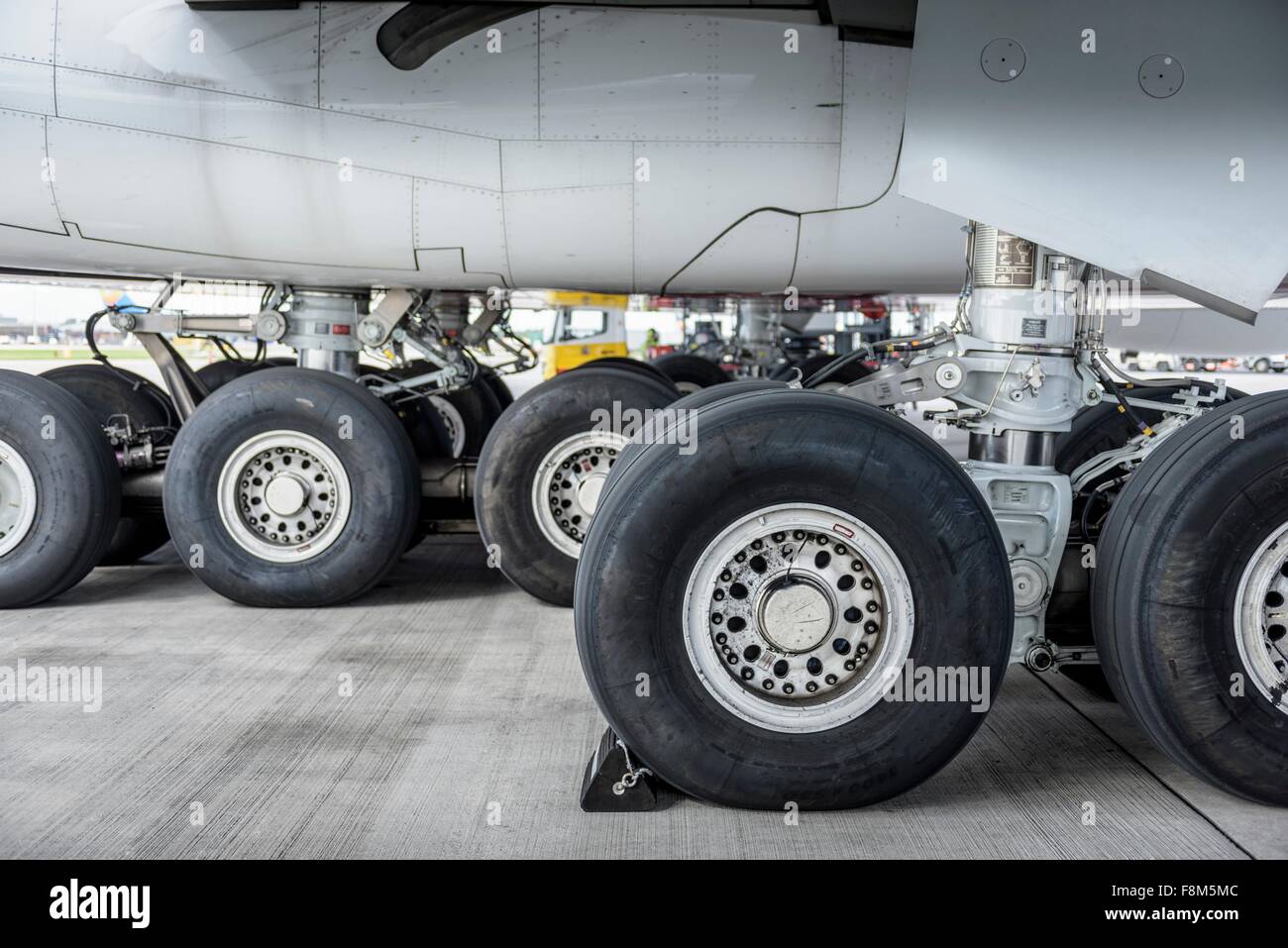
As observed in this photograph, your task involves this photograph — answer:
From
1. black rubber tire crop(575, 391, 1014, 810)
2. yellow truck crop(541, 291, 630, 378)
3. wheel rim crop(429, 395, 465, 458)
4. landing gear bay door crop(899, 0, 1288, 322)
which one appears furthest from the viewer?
yellow truck crop(541, 291, 630, 378)

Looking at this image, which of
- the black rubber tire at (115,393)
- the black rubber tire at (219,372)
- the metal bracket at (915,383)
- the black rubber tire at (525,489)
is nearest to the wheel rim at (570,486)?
the black rubber tire at (525,489)

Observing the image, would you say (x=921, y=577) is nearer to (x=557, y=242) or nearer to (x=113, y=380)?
(x=557, y=242)

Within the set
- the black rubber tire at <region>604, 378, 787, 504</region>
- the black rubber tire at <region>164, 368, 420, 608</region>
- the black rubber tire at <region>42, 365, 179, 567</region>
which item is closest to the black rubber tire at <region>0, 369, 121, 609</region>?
the black rubber tire at <region>164, 368, 420, 608</region>

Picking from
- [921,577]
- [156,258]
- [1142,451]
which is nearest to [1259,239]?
[1142,451]

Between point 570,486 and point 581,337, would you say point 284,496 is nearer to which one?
point 570,486

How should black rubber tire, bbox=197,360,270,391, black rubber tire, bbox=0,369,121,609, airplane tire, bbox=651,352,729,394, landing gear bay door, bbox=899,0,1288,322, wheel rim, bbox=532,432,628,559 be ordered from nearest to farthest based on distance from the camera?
landing gear bay door, bbox=899,0,1288,322
black rubber tire, bbox=0,369,121,609
wheel rim, bbox=532,432,628,559
black rubber tire, bbox=197,360,270,391
airplane tire, bbox=651,352,729,394

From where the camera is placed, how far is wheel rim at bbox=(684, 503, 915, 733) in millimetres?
2805

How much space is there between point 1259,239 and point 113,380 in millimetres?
5754

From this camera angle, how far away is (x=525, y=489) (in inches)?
203

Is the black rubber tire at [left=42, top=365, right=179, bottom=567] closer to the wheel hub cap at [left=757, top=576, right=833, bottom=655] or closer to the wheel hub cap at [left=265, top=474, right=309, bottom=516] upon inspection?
the wheel hub cap at [left=265, top=474, right=309, bottom=516]

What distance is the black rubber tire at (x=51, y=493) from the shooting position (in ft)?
16.2

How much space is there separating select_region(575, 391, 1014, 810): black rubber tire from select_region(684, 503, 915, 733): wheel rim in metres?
0.03
